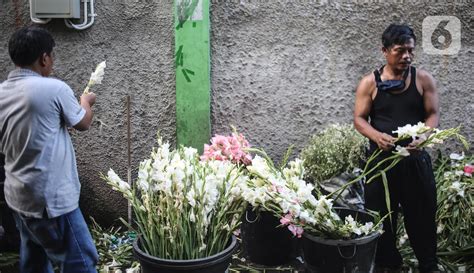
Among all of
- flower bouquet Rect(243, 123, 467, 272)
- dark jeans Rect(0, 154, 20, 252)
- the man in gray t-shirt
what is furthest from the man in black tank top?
dark jeans Rect(0, 154, 20, 252)

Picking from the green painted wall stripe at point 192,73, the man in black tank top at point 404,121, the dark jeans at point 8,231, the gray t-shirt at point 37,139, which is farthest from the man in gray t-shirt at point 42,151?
the man in black tank top at point 404,121

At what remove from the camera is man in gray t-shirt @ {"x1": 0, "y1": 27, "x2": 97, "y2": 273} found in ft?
9.54

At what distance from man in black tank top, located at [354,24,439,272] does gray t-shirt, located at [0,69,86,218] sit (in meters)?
2.08

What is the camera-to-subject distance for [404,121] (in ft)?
12.4

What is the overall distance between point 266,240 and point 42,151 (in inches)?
80.7

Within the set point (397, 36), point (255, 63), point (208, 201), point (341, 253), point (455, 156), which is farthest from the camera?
point (255, 63)

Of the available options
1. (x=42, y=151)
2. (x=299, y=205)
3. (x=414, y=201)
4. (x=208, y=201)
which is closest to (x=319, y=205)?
(x=299, y=205)

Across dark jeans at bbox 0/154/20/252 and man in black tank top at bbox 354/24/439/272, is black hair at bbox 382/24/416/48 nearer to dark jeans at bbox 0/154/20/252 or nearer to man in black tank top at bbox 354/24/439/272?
man in black tank top at bbox 354/24/439/272

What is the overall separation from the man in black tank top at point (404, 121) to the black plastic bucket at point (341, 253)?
0.45 metres

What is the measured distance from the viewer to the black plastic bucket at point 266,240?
429 cm

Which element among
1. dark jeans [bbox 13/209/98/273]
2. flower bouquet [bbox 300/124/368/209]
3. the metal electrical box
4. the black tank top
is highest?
the metal electrical box

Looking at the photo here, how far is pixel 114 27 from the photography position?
498 centimetres

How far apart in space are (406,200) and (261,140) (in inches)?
58.7

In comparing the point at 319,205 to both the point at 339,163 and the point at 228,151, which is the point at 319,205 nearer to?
the point at 339,163
